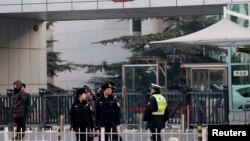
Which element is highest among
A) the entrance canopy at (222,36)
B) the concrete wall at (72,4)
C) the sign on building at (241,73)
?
the concrete wall at (72,4)

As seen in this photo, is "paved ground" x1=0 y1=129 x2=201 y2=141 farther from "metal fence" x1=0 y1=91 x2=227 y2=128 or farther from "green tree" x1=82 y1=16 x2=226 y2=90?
"green tree" x1=82 y1=16 x2=226 y2=90

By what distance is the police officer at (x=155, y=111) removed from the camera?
1928cm

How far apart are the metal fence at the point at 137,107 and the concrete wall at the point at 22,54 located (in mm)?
3366

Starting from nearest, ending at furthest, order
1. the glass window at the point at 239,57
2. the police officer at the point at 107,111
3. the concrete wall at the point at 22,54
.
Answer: the police officer at the point at 107,111
the glass window at the point at 239,57
the concrete wall at the point at 22,54

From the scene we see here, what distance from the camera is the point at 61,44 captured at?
69312 mm

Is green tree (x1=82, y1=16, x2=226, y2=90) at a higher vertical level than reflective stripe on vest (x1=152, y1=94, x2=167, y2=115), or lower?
higher

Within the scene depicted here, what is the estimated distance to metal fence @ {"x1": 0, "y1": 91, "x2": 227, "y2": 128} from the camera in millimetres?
27242

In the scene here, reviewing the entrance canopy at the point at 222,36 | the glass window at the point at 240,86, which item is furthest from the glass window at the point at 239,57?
the entrance canopy at the point at 222,36

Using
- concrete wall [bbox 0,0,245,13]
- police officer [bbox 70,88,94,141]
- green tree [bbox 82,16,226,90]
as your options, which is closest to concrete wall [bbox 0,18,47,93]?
concrete wall [bbox 0,0,245,13]

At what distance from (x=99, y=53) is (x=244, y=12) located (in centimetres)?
3877

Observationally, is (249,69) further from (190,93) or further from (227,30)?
(227,30)

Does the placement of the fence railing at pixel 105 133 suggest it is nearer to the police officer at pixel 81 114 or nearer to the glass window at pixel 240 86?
the police officer at pixel 81 114

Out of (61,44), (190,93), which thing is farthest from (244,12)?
(61,44)

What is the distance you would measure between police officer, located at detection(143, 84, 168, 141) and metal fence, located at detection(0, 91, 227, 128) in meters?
6.39
